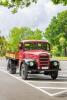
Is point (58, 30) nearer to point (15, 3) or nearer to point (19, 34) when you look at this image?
point (19, 34)

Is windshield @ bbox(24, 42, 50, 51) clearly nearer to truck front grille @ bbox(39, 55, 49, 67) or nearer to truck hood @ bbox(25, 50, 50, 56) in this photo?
truck hood @ bbox(25, 50, 50, 56)

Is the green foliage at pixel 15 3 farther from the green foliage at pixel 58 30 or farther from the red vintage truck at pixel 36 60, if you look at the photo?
the green foliage at pixel 58 30

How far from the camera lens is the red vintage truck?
28703mm

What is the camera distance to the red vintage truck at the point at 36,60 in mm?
28703

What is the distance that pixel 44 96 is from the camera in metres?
19.1

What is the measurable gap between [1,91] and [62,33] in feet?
345

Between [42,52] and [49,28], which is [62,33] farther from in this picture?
[42,52]

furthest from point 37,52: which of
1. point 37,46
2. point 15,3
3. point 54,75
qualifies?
point 15,3

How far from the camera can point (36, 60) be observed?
95.2 feet

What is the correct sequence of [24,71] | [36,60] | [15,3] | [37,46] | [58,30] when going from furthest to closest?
1. [58,30]
2. [37,46]
3. [36,60]
4. [24,71]
5. [15,3]

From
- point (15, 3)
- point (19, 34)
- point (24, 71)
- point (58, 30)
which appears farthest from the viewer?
point (19, 34)

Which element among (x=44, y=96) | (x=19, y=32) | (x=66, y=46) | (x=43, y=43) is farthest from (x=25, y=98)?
(x=19, y=32)

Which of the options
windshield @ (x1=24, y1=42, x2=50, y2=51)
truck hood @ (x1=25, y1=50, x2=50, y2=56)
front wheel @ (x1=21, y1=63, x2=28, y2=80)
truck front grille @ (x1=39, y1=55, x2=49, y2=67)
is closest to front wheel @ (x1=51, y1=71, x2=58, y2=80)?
truck front grille @ (x1=39, y1=55, x2=49, y2=67)

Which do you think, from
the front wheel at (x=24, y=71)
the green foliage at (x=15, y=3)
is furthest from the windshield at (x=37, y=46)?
the green foliage at (x=15, y=3)
